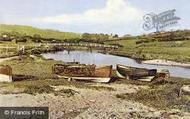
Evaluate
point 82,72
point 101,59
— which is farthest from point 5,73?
point 101,59

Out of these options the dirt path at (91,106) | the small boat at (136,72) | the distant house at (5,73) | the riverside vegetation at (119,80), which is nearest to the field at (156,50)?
the riverside vegetation at (119,80)

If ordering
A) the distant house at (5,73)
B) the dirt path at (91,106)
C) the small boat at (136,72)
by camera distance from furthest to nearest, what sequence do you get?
the small boat at (136,72) → the distant house at (5,73) → the dirt path at (91,106)

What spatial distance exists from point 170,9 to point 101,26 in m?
0.80

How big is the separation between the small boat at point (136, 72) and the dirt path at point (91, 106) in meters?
0.18

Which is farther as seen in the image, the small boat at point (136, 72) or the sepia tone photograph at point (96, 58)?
the small boat at point (136, 72)

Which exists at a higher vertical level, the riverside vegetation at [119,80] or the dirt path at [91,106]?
the riverside vegetation at [119,80]

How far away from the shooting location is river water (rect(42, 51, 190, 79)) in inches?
229

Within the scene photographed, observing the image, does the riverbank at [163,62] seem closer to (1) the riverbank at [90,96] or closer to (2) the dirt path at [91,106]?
(1) the riverbank at [90,96]

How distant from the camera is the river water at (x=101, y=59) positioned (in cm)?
582

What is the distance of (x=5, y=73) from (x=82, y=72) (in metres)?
0.88

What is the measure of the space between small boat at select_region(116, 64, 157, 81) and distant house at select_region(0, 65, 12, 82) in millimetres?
1217

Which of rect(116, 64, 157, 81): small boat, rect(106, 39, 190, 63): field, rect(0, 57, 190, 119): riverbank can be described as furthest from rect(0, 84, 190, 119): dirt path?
A: rect(106, 39, 190, 63): field

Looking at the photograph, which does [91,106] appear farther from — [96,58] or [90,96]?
[96,58]

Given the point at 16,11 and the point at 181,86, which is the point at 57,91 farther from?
the point at 181,86
